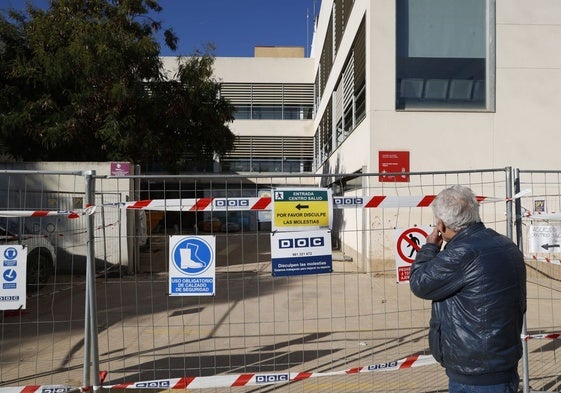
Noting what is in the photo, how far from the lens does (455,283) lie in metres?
2.34

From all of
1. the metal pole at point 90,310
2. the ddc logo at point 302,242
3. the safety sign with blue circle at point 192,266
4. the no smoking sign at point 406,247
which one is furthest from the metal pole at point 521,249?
the metal pole at point 90,310

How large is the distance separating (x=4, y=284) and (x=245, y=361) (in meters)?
2.52

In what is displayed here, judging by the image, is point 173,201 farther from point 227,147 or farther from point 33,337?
point 227,147

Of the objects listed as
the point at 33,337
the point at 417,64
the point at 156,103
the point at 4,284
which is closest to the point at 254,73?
the point at 156,103

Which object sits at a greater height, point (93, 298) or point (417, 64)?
point (417, 64)

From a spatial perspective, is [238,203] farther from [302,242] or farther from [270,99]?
[270,99]

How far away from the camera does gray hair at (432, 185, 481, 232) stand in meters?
2.47

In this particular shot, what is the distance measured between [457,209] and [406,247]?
1684 millimetres

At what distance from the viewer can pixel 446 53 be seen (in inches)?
441

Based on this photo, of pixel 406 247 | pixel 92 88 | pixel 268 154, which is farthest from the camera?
pixel 268 154

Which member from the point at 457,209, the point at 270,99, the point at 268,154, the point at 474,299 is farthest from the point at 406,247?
the point at 270,99

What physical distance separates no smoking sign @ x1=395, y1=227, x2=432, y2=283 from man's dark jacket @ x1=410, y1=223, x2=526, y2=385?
62.7 inches

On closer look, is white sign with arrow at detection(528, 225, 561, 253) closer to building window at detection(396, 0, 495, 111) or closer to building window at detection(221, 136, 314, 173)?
building window at detection(396, 0, 495, 111)

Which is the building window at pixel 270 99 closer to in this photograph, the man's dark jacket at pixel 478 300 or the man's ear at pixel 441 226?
the man's ear at pixel 441 226
